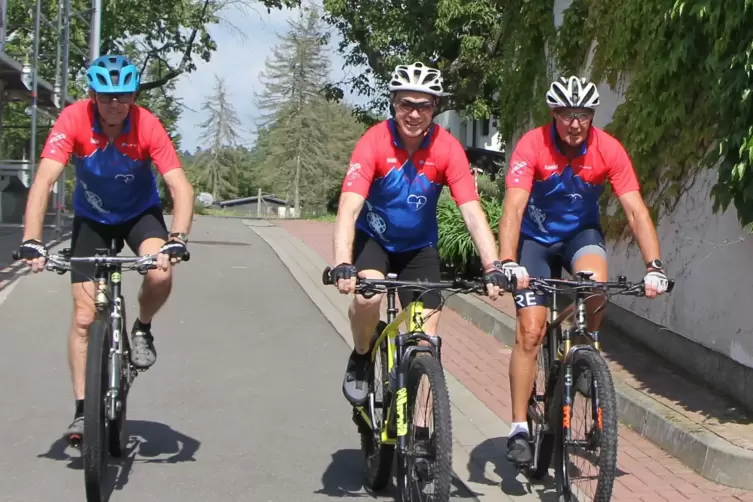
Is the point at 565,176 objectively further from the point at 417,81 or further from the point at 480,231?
the point at 417,81

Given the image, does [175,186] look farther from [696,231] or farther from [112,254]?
[696,231]

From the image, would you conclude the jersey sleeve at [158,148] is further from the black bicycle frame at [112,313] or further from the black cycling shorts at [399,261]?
the black cycling shorts at [399,261]

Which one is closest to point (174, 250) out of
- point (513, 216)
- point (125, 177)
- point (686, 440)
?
point (125, 177)

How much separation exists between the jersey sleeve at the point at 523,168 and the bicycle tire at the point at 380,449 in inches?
38.3

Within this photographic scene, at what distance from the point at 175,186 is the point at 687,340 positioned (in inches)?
162

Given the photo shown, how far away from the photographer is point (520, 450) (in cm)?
517

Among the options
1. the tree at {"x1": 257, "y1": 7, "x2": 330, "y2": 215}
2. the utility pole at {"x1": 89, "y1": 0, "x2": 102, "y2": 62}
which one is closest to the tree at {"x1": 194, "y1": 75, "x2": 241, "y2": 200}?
the tree at {"x1": 257, "y1": 7, "x2": 330, "y2": 215}

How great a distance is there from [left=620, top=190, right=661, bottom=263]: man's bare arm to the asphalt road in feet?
5.07

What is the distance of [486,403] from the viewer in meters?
7.25

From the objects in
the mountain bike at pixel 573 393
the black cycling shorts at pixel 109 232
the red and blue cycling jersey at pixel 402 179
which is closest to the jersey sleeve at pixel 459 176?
the red and blue cycling jersey at pixel 402 179

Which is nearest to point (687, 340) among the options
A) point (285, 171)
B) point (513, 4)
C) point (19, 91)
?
point (513, 4)

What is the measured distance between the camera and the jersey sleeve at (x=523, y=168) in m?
5.19

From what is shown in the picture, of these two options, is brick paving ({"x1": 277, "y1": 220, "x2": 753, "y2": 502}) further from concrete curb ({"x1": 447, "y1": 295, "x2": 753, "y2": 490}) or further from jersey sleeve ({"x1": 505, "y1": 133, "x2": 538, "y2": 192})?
jersey sleeve ({"x1": 505, "y1": 133, "x2": 538, "y2": 192})

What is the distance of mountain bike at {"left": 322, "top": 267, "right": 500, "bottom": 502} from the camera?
4336 mm
